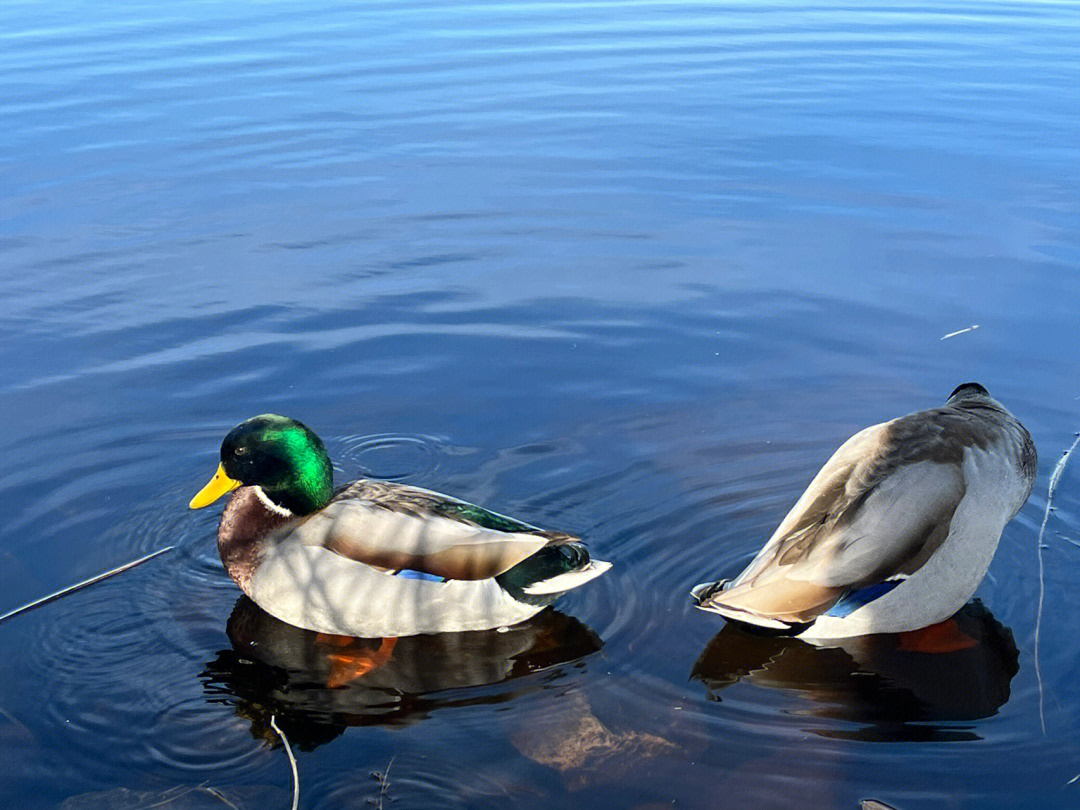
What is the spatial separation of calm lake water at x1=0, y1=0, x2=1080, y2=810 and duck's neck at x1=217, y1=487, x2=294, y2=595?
→ 20 centimetres

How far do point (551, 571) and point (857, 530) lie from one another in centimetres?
112

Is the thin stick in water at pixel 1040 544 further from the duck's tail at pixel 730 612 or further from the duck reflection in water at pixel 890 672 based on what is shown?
the duck's tail at pixel 730 612

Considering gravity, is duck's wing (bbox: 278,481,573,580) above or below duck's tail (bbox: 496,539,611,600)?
above

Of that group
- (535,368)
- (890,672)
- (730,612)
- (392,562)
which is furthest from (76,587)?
(890,672)

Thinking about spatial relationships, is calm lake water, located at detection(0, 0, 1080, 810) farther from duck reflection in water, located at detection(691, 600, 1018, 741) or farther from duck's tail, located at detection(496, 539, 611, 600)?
duck's tail, located at detection(496, 539, 611, 600)

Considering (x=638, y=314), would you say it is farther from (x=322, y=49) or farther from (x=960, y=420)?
(x=322, y=49)

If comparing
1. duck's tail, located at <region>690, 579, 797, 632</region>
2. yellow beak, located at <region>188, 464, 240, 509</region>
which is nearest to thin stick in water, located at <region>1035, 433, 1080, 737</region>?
duck's tail, located at <region>690, 579, 797, 632</region>

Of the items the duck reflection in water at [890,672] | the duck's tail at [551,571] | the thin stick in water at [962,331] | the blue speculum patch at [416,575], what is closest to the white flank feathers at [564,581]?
the duck's tail at [551,571]

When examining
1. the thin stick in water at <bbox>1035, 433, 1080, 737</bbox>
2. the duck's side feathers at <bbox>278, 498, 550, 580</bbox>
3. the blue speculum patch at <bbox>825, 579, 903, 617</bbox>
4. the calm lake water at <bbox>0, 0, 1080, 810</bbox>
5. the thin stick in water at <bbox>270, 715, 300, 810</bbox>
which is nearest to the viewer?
the thin stick in water at <bbox>270, 715, 300, 810</bbox>

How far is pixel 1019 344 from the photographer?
705 cm

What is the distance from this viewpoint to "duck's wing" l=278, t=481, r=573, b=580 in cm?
474

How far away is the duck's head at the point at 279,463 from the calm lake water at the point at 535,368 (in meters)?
0.43

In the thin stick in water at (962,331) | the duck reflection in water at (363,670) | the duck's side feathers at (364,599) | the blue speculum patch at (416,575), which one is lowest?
the duck reflection in water at (363,670)

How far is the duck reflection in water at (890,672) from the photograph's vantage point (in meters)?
4.29
